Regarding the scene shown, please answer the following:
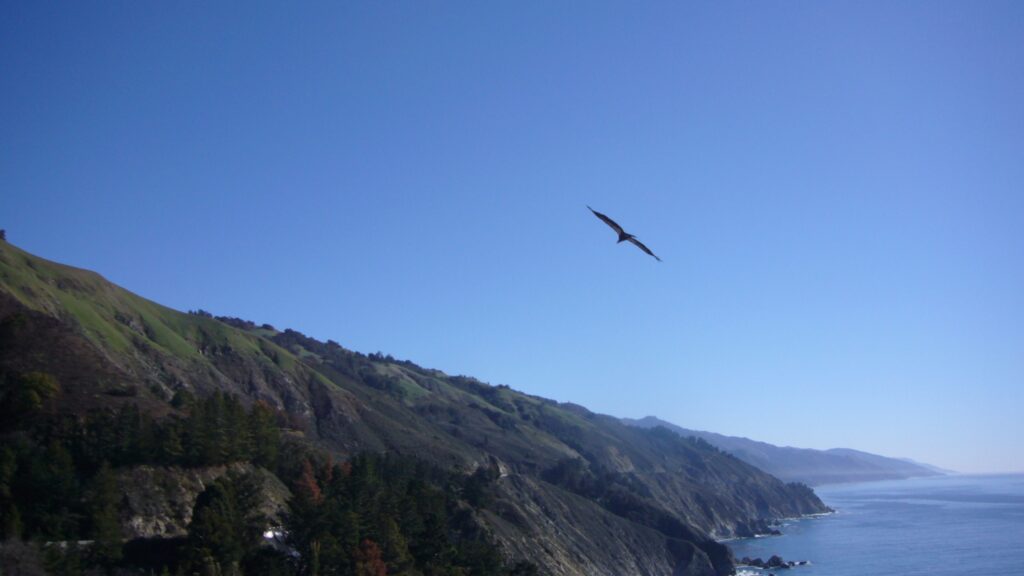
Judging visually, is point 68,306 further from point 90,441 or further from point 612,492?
point 612,492

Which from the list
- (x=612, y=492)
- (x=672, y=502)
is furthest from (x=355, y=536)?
(x=672, y=502)

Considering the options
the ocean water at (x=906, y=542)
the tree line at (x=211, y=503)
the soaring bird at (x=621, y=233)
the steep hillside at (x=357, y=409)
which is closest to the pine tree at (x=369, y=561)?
the tree line at (x=211, y=503)

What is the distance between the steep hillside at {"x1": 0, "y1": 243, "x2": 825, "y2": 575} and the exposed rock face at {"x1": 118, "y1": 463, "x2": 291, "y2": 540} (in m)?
6.08

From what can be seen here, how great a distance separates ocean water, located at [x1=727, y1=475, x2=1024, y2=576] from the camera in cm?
9181

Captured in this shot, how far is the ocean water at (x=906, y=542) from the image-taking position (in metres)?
91.8

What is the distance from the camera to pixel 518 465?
135125mm

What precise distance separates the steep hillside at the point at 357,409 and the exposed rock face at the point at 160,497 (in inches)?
239

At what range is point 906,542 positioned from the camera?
370 feet

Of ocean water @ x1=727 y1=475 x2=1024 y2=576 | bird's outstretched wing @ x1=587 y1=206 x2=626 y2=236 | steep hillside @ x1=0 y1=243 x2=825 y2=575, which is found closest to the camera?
bird's outstretched wing @ x1=587 y1=206 x2=626 y2=236

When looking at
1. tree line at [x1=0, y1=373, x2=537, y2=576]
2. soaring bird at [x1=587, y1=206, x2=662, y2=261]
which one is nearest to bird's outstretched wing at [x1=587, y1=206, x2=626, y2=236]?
soaring bird at [x1=587, y1=206, x2=662, y2=261]

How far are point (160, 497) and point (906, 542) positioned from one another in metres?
107

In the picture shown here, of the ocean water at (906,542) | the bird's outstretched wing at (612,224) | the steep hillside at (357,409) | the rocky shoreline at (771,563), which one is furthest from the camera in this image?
A: the rocky shoreline at (771,563)

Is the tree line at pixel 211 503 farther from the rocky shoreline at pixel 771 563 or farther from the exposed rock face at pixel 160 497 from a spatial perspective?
the rocky shoreline at pixel 771 563

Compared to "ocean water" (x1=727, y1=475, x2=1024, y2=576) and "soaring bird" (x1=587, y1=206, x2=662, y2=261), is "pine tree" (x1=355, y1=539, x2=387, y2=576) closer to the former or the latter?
"soaring bird" (x1=587, y1=206, x2=662, y2=261)
